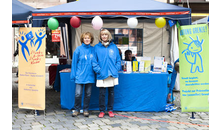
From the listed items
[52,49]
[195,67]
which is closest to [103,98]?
[195,67]

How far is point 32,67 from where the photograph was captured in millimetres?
5820

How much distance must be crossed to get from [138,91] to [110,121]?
1109 millimetres

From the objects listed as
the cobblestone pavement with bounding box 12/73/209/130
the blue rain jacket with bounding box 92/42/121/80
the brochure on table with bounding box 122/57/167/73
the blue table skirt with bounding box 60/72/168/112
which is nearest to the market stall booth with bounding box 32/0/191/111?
the blue table skirt with bounding box 60/72/168/112

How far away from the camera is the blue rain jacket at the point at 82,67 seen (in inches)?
225

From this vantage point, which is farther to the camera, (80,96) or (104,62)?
(80,96)

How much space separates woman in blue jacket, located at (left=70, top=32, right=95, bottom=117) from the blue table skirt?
1.46 feet

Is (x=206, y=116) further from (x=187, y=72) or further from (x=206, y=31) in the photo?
(x=206, y=31)

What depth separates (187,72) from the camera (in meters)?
5.25

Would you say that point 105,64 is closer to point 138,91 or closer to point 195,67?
point 138,91

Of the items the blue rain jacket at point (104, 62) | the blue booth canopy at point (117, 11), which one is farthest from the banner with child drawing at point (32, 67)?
the blue rain jacket at point (104, 62)

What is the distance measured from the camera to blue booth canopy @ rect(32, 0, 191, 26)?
18.9 feet

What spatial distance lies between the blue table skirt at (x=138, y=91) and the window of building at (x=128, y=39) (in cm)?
572
